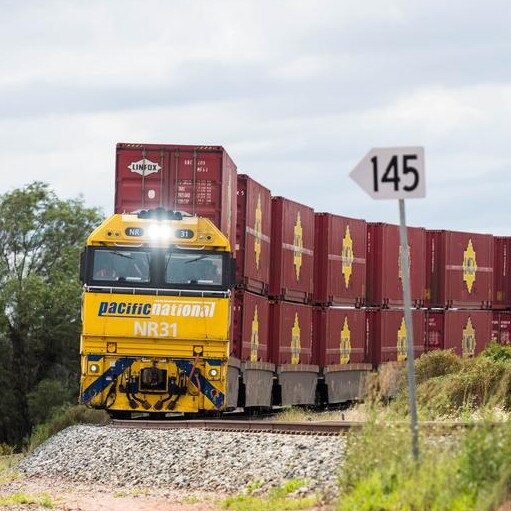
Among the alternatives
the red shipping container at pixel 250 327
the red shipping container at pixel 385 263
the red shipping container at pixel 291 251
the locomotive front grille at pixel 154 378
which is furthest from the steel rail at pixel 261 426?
the red shipping container at pixel 385 263

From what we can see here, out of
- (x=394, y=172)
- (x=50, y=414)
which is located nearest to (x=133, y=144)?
(x=394, y=172)

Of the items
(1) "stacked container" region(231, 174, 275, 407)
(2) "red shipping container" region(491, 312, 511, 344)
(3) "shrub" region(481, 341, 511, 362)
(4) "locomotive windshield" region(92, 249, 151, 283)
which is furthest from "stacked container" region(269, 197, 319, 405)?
(2) "red shipping container" region(491, 312, 511, 344)

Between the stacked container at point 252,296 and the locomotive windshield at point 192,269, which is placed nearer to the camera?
the locomotive windshield at point 192,269

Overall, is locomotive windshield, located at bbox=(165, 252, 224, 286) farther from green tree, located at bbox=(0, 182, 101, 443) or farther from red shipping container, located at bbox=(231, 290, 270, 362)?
green tree, located at bbox=(0, 182, 101, 443)

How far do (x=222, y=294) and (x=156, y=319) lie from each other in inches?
42.5

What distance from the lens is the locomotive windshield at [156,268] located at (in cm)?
1978

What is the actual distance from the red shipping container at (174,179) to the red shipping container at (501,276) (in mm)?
15967

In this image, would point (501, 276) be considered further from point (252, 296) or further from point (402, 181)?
point (402, 181)

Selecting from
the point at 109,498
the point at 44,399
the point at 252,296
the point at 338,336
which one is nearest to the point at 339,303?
the point at 338,336

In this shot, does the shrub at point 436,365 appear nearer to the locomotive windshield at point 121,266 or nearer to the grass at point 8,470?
the locomotive windshield at point 121,266

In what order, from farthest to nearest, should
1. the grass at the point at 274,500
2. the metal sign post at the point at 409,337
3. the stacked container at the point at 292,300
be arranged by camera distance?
the stacked container at the point at 292,300 → the grass at the point at 274,500 → the metal sign post at the point at 409,337

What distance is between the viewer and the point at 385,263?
104 feet

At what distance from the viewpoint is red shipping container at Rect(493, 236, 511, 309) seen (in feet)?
118

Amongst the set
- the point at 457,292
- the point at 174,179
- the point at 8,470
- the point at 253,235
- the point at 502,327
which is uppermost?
the point at 174,179
